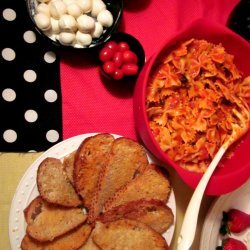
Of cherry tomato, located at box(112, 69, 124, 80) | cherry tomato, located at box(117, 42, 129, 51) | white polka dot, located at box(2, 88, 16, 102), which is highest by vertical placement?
cherry tomato, located at box(117, 42, 129, 51)

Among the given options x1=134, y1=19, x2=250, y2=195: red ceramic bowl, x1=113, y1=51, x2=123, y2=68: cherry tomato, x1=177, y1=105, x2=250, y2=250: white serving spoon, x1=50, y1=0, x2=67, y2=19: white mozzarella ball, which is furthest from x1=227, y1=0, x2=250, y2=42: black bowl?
x1=50, y1=0, x2=67, y2=19: white mozzarella ball

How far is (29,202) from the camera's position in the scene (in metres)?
0.94

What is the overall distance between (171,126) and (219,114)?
0.40 ft

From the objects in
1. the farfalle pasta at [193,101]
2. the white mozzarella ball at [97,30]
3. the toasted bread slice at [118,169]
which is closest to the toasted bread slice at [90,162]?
the toasted bread slice at [118,169]

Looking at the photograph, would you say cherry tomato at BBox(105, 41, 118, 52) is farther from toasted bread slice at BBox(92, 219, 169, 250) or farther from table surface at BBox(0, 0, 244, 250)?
toasted bread slice at BBox(92, 219, 169, 250)

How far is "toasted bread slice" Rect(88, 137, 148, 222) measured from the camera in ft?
3.12

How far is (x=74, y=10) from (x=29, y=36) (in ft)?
0.45

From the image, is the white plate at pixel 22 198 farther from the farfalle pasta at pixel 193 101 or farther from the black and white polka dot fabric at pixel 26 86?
the farfalle pasta at pixel 193 101

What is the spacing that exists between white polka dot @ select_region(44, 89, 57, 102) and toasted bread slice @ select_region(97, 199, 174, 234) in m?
0.30

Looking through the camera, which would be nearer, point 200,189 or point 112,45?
point 200,189

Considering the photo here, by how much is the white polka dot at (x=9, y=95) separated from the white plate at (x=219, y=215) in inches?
21.2

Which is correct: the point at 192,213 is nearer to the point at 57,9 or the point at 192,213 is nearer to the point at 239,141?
the point at 239,141

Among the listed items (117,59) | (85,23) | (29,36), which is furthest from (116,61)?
(29,36)

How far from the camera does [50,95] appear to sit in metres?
1.03
